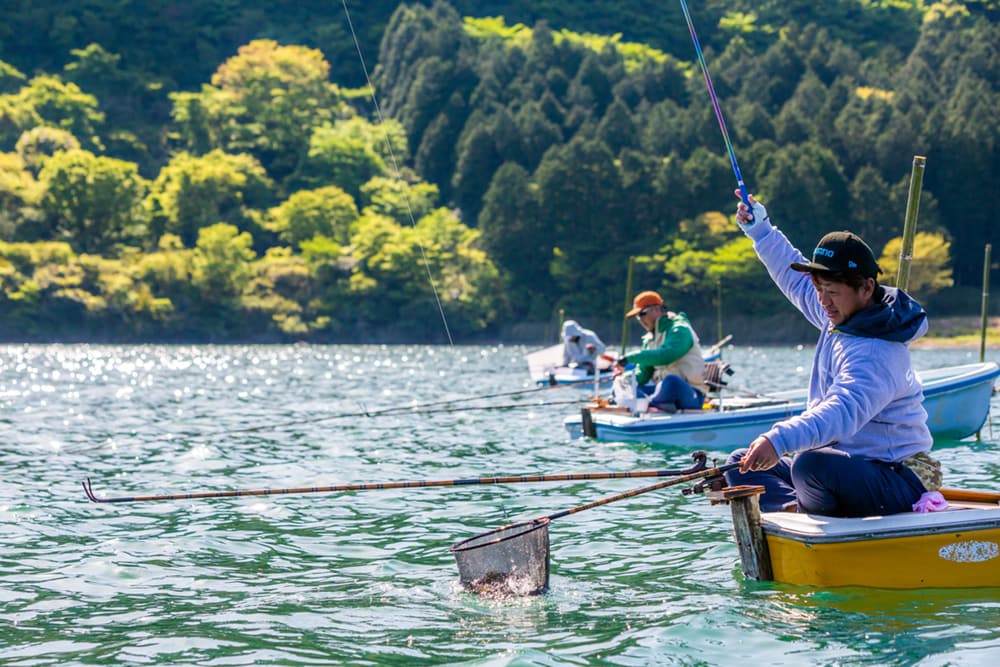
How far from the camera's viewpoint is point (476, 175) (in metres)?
111

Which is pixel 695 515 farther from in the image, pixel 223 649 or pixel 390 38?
pixel 390 38

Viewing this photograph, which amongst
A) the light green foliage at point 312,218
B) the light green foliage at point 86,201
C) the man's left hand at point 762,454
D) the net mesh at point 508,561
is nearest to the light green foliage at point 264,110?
the light green foliage at point 312,218

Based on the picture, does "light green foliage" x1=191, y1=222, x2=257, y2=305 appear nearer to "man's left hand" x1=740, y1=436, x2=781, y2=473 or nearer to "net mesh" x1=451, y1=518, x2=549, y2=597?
"net mesh" x1=451, y1=518, x2=549, y2=597

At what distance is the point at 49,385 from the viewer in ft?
115

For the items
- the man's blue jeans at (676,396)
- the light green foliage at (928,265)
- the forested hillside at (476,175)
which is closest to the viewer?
the man's blue jeans at (676,396)

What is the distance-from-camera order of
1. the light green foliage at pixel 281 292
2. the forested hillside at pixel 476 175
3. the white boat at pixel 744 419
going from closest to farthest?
1. the white boat at pixel 744 419
2. the forested hillside at pixel 476 175
3. the light green foliage at pixel 281 292

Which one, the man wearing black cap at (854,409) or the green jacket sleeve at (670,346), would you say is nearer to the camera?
the man wearing black cap at (854,409)

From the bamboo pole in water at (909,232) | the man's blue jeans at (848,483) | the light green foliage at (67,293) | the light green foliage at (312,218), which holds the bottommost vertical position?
the man's blue jeans at (848,483)

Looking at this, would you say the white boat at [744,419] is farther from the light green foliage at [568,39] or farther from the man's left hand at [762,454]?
the light green foliage at [568,39]

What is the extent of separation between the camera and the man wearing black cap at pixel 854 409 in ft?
21.6

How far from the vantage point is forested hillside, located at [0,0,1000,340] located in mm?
92750

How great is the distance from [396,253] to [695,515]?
282 ft

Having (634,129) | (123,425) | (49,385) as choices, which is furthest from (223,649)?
(634,129)

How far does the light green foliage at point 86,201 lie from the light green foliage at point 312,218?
1251cm
